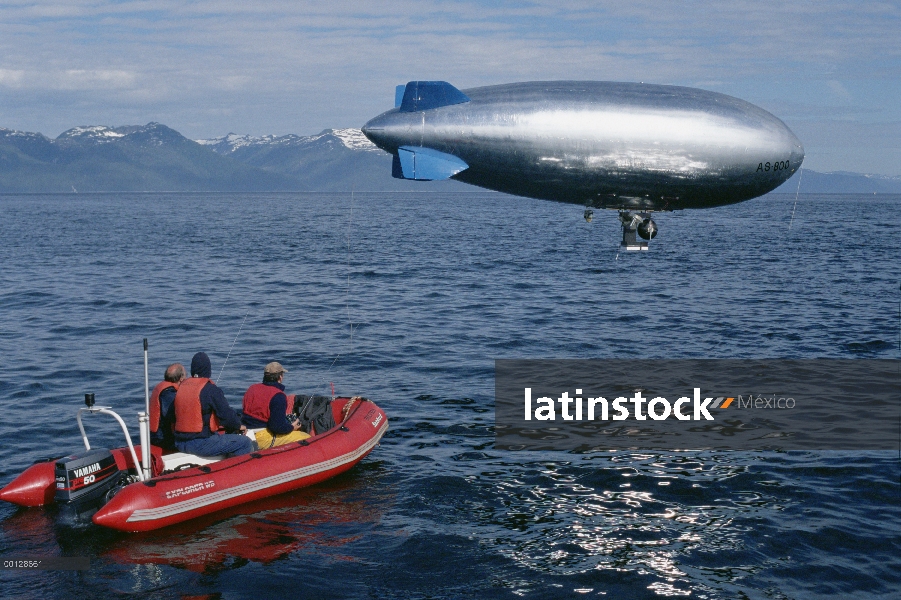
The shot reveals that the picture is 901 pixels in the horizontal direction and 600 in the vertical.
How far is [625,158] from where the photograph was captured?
560 inches

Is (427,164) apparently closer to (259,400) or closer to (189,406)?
(259,400)

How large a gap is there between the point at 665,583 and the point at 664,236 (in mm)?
75588

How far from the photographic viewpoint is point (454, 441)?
19078mm

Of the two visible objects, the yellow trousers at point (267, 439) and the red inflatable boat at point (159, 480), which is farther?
the yellow trousers at point (267, 439)

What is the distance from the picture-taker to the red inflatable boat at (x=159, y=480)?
45.2 ft

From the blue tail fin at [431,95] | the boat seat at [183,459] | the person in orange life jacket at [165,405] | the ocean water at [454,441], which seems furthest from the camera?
Answer: the boat seat at [183,459]

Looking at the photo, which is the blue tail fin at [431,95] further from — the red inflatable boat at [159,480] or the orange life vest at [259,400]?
the red inflatable boat at [159,480]

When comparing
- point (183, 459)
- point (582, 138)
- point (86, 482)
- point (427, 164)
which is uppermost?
point (582, 138)

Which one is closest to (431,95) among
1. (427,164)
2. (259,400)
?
(427,164)

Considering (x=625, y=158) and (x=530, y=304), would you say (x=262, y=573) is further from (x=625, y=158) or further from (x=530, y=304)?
(x=530, y=304)

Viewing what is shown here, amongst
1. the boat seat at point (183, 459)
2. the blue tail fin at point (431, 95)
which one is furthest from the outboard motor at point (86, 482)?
the blue tail fin at point (431, 95)

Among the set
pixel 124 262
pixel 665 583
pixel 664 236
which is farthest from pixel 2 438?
pixel 664 236

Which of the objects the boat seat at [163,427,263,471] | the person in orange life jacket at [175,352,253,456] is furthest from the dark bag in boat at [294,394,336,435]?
the boat seat at [163,427,263,471]

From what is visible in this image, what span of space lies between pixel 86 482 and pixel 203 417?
2.13 meters
